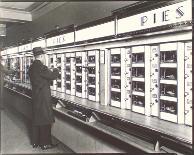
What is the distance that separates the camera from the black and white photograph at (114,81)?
2227 mm

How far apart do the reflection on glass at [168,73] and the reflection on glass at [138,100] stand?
0.40 meters

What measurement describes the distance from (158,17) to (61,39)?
8.42 ft

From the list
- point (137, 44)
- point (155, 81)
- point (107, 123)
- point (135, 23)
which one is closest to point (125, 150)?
point (107, 123)

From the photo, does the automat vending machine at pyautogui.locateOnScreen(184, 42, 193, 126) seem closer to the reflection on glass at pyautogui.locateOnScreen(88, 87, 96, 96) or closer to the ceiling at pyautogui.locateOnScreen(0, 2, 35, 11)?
the reflection on glass at pyautogui.locateOnScreen(88, 87, 96, 96)

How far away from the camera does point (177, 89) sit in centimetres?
227

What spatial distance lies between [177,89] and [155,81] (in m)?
0.32

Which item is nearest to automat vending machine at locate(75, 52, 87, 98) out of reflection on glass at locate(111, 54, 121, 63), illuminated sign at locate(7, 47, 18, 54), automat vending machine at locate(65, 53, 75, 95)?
automat vending machine at locate(65, 53, 75, 95)

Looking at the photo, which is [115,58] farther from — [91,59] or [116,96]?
[91,59]

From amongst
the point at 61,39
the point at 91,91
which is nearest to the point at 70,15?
the point at 61,39

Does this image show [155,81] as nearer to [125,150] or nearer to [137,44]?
[137,44]

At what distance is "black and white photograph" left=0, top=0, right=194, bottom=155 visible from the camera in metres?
2.23

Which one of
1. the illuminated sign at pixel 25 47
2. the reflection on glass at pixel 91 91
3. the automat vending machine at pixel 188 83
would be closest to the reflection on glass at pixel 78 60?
the reflection on glass at pixel 91 91

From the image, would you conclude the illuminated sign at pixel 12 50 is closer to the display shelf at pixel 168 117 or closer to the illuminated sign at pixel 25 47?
the illuminated sign at pixel 25 47

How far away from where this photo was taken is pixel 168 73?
241 centimetres
